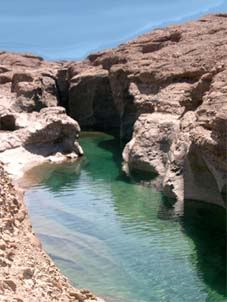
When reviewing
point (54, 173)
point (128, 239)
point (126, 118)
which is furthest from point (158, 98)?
point (128, 239)

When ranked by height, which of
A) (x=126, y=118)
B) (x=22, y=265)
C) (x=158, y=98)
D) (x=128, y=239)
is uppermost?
(x=158, y=98)

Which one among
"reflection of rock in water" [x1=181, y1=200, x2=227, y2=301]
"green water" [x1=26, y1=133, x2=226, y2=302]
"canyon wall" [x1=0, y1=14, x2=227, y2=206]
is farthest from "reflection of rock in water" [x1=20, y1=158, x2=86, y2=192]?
"reflection of rock in water" [x1=181, y1=200, x2=227, y2=301]

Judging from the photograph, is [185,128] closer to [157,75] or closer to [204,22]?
[157,75]

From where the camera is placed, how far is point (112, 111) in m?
59.2

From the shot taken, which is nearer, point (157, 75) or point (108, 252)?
point (108, 252)

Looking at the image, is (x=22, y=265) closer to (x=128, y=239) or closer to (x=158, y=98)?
(x=128, y=239)


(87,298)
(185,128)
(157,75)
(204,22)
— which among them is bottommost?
(87,298)

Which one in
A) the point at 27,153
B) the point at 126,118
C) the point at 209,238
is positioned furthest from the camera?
the point at 126,118

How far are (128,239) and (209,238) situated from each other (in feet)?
10.5

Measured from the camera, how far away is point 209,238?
70.4ft

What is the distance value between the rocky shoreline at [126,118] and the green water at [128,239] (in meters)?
1.85

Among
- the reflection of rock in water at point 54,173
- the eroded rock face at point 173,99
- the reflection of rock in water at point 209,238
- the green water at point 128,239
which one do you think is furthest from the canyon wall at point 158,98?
the reflection of rock in water at point 54,173

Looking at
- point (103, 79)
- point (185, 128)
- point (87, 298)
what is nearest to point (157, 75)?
point (185, 128)

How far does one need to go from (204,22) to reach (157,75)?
13.8 metres
